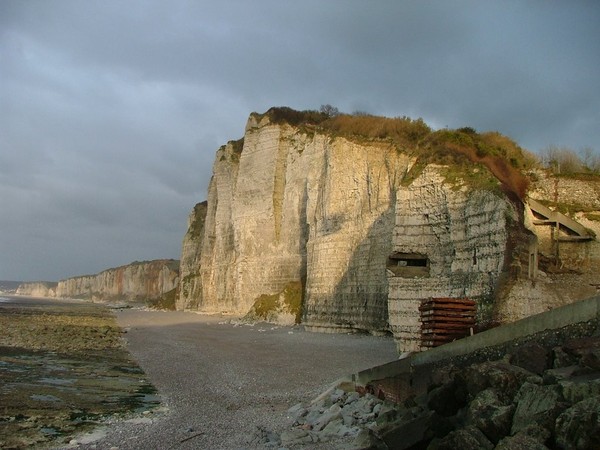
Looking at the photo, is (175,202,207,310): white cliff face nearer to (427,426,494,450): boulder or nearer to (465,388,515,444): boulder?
(465,388,515,444): boulder

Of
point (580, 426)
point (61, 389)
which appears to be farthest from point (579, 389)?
point (61, 389)

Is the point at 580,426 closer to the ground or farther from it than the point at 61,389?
farther from it

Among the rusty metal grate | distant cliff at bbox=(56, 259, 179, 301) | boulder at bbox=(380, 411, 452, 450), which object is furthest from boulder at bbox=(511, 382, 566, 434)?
distant cliff at bbox=(56, 259, 179, 301)

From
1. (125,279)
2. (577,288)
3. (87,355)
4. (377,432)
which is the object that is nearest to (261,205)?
(87,355)

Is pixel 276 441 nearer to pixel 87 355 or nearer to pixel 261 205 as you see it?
pixel 87 355

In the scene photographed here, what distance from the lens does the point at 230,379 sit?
1617 cm

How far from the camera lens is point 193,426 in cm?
1073

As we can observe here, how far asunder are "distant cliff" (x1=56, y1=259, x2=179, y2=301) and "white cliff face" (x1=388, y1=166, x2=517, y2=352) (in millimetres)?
79447

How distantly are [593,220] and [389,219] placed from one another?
11252 millimetres

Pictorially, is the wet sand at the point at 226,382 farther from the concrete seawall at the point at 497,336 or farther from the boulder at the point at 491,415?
the boulder at the point at 491,415

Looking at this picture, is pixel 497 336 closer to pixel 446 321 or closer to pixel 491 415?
pixel 491 415

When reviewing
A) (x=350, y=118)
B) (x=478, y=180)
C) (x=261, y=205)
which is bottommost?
(x=478, y=180)

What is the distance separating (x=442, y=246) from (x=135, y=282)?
120m

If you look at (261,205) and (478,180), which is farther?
(261,205)
